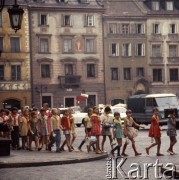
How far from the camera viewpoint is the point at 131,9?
70.1m

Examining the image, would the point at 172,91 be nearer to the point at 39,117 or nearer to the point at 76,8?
the point at 76,8

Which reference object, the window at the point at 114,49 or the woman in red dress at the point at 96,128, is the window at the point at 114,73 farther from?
the woman in red dress at the point at 96,128

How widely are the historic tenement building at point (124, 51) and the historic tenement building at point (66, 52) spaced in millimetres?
1008

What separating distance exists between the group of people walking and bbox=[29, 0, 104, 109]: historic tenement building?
38060mm

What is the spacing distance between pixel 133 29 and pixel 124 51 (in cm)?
261

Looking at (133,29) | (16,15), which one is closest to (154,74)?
(133,29)

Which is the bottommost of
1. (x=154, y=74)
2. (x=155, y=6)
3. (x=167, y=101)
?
(x=167, y=101)

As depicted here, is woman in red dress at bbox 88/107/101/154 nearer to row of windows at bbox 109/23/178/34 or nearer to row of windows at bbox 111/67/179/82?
row of windows at bbox 111/67/179/82

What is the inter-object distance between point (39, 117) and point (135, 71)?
45.3 metres

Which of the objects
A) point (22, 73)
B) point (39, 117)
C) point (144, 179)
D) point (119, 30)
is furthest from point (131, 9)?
point (144, 179)

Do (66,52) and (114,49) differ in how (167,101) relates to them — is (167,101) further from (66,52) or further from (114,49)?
(114,49)

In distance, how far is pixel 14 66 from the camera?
6419 cm

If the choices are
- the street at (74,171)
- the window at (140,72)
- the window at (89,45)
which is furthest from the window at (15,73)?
the street at (74,171)

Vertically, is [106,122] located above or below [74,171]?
above
